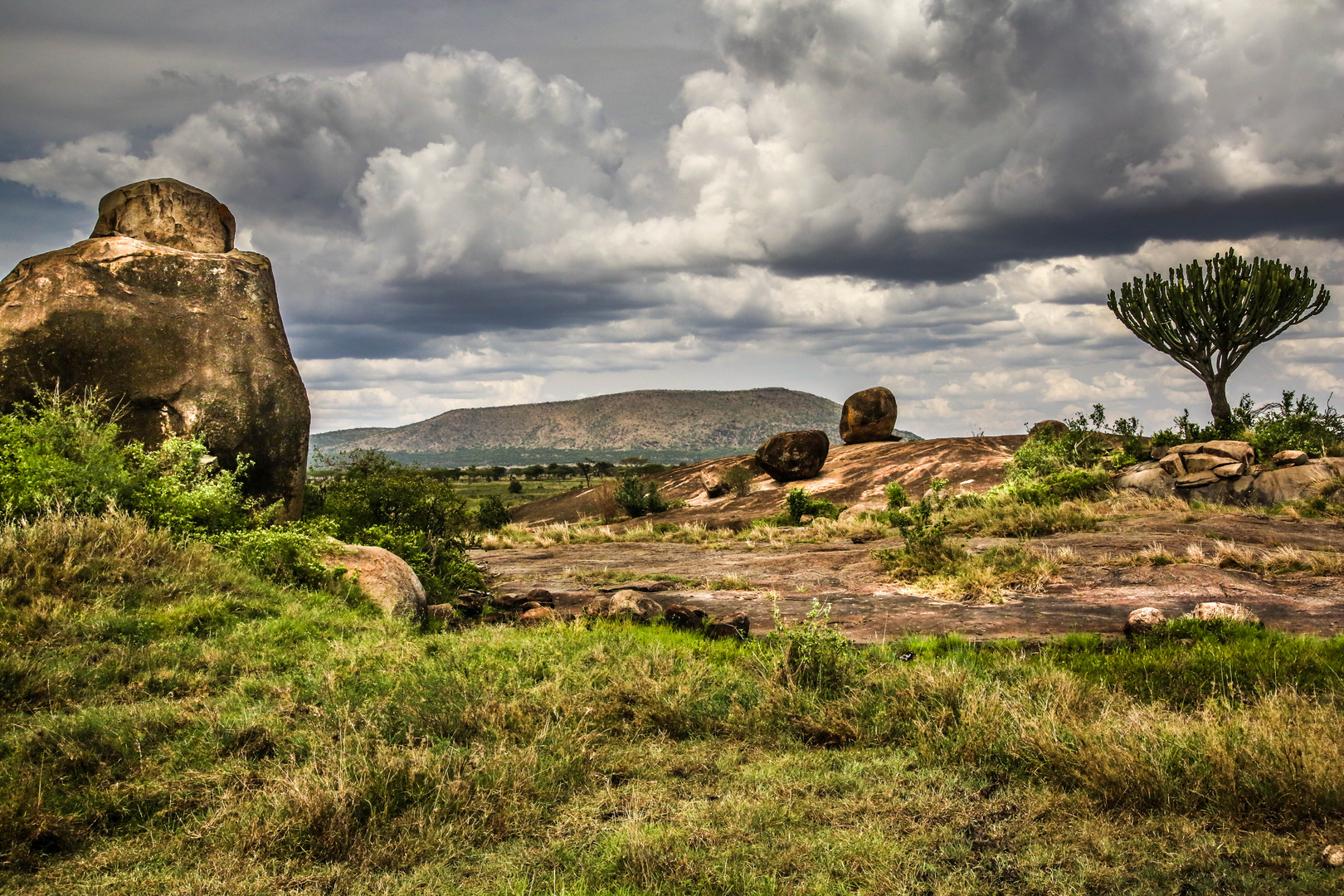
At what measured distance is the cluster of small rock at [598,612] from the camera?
10641 mm

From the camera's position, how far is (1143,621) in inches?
365

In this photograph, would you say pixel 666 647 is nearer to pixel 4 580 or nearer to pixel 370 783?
pixel 370 783

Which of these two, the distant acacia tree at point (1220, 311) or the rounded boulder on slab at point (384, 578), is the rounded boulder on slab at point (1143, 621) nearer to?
the rounded boulder on slab at point (384, 578)

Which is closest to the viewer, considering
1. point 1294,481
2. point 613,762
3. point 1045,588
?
point 613,762

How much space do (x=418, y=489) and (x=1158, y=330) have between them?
26.5 metres

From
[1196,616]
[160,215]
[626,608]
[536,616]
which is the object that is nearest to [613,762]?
[536,616]

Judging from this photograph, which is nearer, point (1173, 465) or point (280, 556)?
point (280, 556)

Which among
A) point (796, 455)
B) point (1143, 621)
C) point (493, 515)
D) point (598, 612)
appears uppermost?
point (796, 455)

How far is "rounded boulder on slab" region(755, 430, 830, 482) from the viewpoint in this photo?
38.0 meters

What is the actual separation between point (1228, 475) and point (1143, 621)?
16422mm

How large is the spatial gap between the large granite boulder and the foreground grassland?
400cm

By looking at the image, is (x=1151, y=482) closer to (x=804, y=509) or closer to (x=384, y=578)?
(x=804, y=509)

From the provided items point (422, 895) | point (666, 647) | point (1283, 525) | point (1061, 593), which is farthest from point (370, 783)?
point (1283, 525)

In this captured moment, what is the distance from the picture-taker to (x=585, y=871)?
3.83 meters
